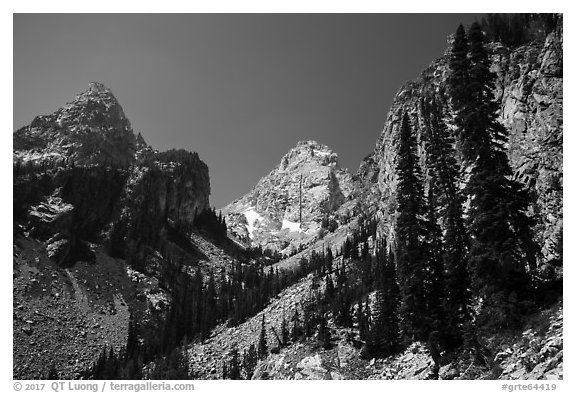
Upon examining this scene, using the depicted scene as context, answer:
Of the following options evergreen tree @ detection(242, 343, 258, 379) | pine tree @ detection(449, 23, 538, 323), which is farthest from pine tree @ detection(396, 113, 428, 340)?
evergreen tree @ detection(242, 343, 258, 379)

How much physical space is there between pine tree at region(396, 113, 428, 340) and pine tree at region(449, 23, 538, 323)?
22.7 feet

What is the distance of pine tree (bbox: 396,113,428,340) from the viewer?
112ft

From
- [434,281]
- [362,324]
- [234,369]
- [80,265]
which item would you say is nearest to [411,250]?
[434,281]

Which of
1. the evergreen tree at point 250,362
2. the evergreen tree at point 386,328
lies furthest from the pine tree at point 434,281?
the evergreen tree at point 250,362

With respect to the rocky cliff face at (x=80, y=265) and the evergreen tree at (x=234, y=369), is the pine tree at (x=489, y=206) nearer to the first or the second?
the evergreen tree at (x=234, y=369)

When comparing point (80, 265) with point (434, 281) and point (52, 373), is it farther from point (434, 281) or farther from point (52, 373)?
point (434, 281)

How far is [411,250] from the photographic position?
116 feet

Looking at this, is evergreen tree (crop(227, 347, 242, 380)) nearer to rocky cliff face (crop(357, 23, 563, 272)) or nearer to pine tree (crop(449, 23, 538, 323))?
rocky cliff face (crop(357, 23, 563, 272))

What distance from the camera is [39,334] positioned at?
4284 inches

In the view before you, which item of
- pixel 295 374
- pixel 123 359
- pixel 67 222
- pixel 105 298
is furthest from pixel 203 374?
pixel 67 222

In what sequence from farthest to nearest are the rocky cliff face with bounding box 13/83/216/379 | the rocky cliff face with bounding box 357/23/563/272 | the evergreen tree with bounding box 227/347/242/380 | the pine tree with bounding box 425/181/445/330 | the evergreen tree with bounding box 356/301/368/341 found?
the rocky cliff face with bounding box 13/83/216/379 → the evergreen tree with bounding box 227/347/242/380 → the evergreen tree with bounding box 356/301/368/341 → the rocky cliff face with bounding box 357/23/563/272 → the pine tree with bounding box 425/181/445/330

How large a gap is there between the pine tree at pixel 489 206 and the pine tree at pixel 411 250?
6.91 metres

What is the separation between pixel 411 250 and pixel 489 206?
905cm

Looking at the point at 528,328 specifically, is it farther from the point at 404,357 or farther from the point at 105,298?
the point at 105,298
